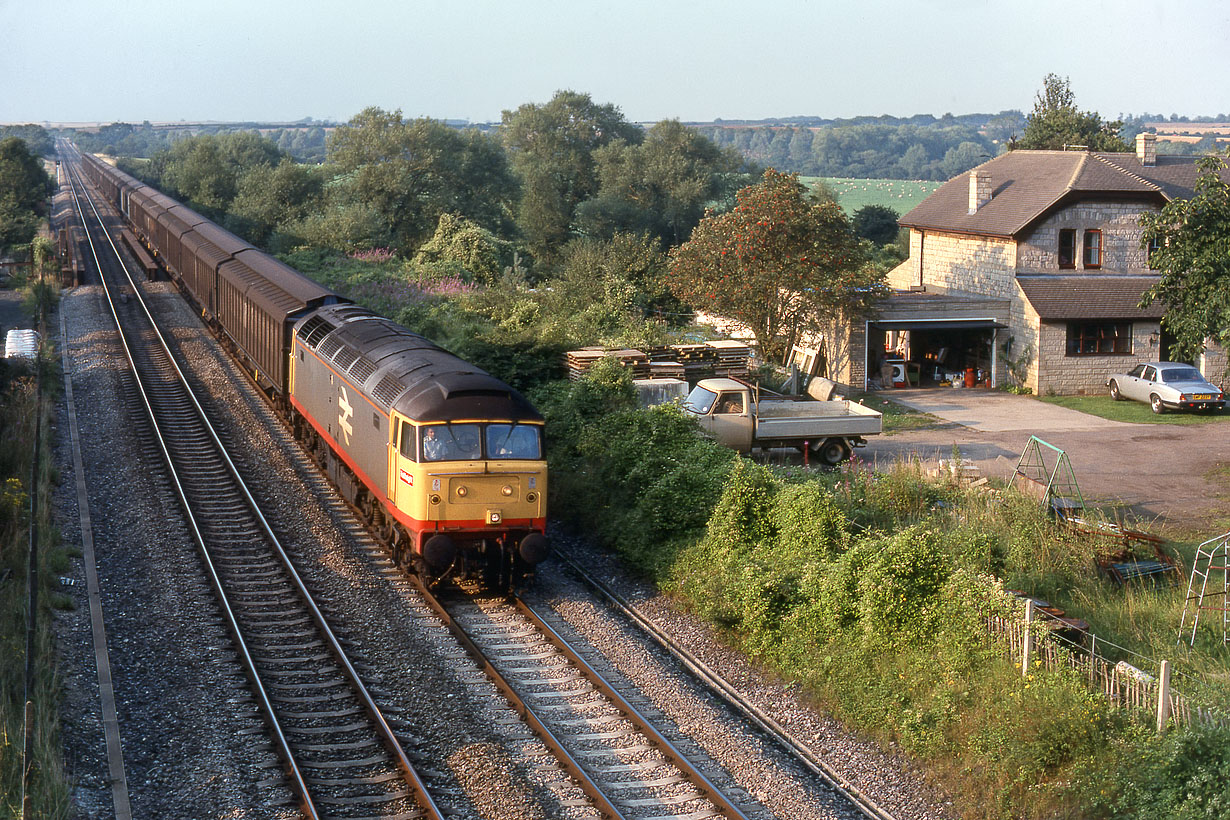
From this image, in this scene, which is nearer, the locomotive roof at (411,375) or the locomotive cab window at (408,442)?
the locomotive cab window at (408,442)

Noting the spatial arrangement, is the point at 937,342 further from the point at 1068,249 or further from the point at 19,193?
the point at 19,193

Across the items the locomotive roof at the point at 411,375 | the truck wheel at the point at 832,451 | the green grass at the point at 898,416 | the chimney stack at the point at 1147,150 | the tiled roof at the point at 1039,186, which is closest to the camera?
the locomotive roof at the point at 411,375

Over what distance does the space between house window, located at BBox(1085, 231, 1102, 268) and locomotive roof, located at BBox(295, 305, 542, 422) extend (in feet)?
74.5

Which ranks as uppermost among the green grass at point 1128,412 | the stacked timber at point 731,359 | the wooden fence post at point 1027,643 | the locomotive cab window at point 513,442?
→ the stacked timber at point 731,359

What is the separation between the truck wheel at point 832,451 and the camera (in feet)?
74.9

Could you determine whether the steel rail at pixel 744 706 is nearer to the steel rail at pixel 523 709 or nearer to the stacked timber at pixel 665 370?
the steel rail at pixel 523 709

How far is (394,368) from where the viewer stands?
16.6m

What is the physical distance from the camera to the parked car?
29438mm

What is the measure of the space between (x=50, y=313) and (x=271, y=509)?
24.4 metres

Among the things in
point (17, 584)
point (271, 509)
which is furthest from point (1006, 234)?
point (17, 584)

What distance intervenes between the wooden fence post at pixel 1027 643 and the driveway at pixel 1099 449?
8.84m

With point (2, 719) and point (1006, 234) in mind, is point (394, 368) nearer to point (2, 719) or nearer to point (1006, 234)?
point (2, 719)

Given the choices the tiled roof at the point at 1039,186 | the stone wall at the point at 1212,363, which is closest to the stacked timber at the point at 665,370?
the tiled roof at the point at 1039,186

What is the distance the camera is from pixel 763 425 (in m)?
22.4
